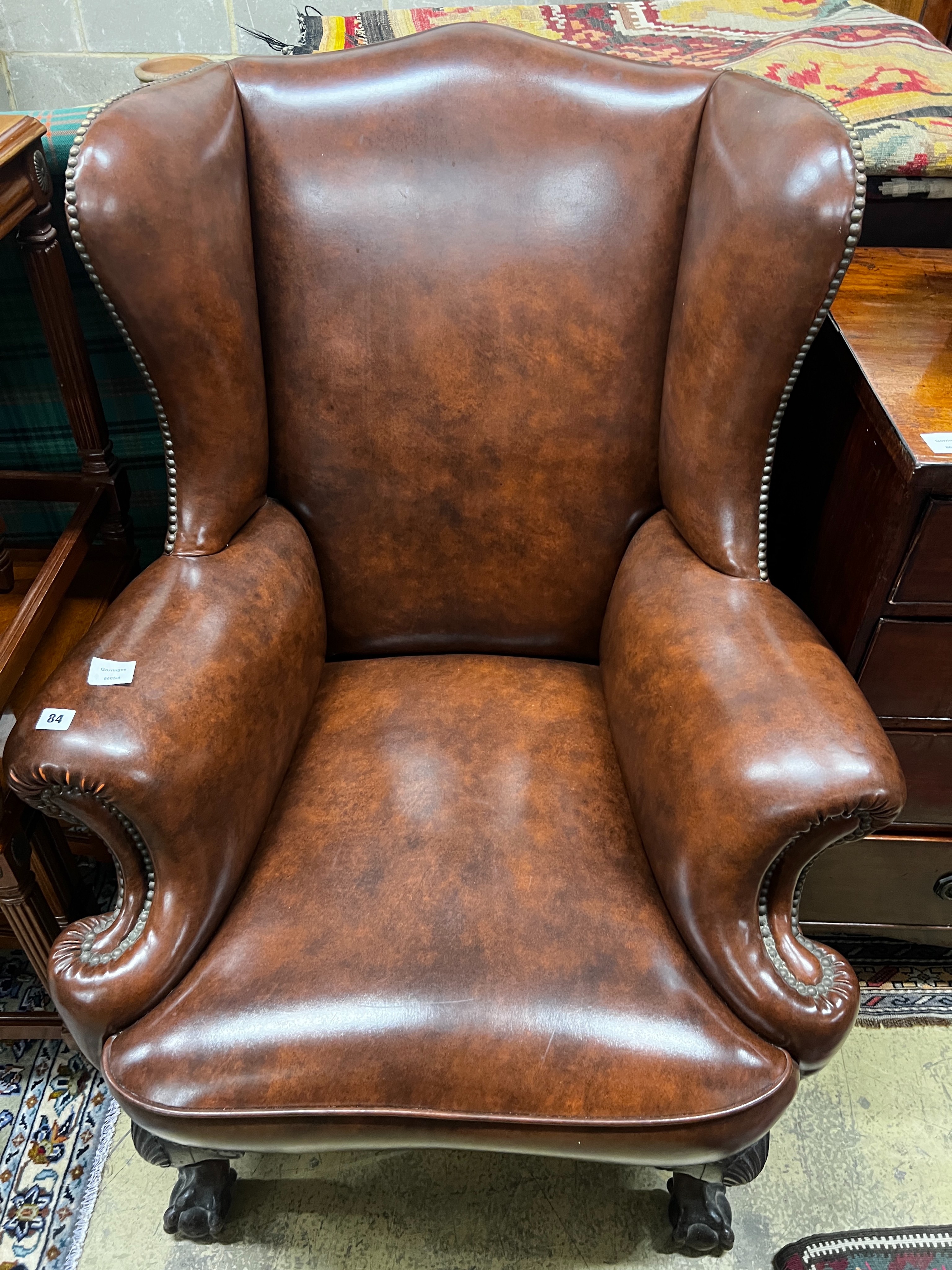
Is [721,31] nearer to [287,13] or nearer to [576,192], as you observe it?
[576,192]

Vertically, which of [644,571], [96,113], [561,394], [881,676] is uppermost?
[96,113]

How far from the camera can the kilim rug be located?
44.2 inches

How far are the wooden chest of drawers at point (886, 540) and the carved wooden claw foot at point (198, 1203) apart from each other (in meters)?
0.89

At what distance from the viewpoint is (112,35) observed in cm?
340

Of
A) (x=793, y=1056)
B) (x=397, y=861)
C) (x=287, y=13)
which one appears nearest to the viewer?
(x=793, y=1056)

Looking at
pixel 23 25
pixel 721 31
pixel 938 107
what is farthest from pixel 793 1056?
pixel 23 25

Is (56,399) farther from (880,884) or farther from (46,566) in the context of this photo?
(880,884)

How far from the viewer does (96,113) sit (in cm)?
97

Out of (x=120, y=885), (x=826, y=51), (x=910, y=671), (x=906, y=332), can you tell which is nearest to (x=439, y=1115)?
(x=120, y=885)

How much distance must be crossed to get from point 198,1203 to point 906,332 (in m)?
1.39

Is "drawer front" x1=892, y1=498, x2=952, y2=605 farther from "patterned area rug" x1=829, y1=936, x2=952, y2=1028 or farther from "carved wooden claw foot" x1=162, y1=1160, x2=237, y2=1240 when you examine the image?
"carved wooden claw foot" x1=162, y1=1160, x2=237, y2=1240

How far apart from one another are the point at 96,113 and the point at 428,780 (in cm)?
81

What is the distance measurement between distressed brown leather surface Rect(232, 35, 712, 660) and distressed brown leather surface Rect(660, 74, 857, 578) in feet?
0.17

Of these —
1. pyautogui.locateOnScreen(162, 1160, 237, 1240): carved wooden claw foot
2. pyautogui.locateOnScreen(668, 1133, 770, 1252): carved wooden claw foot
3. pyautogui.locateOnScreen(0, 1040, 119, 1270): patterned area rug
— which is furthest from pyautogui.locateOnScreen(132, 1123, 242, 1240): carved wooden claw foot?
pyautogui.locateOnScreen(668, 1133, 770, 1252): carved wooden claw foot
